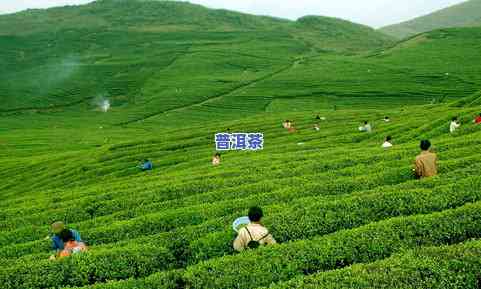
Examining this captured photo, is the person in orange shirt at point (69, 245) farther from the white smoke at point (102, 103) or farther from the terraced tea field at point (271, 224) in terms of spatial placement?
the white smoke at point (102, 103)

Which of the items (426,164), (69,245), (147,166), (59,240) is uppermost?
(426,164)

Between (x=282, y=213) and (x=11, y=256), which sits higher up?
(x=282, y=213)

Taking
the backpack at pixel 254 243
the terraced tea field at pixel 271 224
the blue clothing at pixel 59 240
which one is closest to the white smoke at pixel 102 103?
the terraced tea field at pixel 271 224

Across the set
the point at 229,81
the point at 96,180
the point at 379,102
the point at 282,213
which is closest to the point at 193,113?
the point at 229,81

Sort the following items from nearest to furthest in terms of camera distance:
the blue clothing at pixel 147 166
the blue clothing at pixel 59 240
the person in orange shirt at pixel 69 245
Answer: the person in orange shirt at pixel 69 245 < the blue clothing at pixel 59 240 < the blue clothing at pixel 147 166

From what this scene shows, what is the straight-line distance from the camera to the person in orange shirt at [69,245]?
65.9 ft

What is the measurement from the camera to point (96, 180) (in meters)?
56.3

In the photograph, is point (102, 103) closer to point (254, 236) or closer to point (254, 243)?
point (254, 236)

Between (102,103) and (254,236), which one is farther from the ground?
(254,236)

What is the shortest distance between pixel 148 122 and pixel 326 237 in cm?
12300

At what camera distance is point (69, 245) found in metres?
20.5

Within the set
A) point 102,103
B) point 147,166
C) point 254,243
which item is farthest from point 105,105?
point 254,243

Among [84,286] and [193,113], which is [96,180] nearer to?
[84,286]

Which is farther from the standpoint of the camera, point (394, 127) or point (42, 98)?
point (42, 98)
